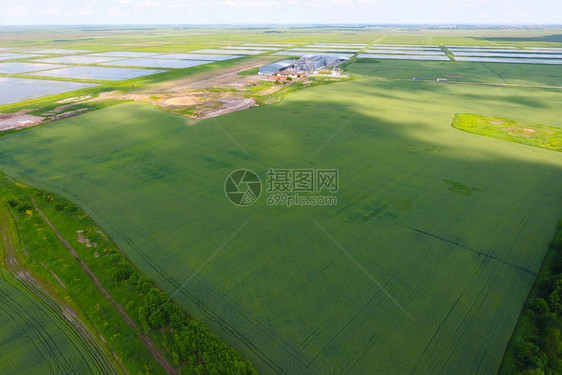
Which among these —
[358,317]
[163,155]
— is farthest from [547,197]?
[163,155]

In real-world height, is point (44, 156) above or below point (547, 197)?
above

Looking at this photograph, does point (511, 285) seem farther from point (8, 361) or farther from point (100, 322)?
point (8, 361)

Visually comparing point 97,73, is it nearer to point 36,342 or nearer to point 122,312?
point 36,342

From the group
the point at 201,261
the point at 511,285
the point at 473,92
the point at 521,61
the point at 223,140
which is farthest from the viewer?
the point at 521,61

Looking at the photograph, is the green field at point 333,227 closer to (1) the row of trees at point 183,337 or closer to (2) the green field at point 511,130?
(1) the row of trees at point 183,337

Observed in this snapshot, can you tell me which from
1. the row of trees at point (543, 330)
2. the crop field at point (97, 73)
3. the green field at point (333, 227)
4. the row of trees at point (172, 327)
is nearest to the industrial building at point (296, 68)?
the crop field at point (97, 73)

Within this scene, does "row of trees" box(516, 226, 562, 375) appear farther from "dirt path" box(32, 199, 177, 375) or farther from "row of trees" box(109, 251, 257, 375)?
"dirt path" box(32, 199, 177, 375)

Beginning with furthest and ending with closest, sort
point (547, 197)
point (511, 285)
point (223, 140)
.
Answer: point (223, 140) < point (547, 197) < point (511, 285)

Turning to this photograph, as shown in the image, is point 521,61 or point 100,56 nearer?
point 521,61
